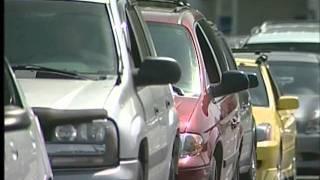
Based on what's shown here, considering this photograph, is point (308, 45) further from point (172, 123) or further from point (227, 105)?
point (172, 123)

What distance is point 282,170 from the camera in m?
10.7

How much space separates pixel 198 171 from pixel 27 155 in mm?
2875

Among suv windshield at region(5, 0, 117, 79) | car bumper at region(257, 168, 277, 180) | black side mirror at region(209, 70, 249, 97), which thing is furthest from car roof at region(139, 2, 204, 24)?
car bumper at region(257, 168, 277, 180)

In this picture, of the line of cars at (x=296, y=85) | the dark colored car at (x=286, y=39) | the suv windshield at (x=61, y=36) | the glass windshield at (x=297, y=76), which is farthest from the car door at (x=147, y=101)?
the dark colored car at (x=286, y=39)

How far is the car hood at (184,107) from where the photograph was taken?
287 inches

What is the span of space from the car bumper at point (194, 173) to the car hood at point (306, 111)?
6.21m

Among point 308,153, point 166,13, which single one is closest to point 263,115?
point 308,153

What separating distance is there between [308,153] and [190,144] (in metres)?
6.04

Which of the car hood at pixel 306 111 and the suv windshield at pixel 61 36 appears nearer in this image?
the suv windshield at pixel 61 36

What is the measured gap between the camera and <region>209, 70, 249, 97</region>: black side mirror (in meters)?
7.94

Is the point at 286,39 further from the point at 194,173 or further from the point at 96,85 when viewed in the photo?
the point at 96,85

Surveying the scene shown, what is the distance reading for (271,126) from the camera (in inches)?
407

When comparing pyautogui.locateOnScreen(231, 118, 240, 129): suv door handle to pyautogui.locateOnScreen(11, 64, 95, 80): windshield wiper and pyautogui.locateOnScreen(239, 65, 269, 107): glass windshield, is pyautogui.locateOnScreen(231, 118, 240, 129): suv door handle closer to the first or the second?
pyautogui.locateOnScreen(239, 65, 269, 107): glass windshield

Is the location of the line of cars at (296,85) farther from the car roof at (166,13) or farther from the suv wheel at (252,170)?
the car roof at (166,13)
